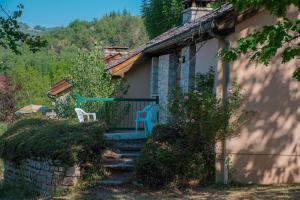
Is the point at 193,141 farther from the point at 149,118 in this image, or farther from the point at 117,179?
the point at 149,118

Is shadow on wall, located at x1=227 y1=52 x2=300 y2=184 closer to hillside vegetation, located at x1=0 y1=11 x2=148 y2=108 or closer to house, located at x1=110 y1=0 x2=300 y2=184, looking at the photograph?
house, located at x1=110 y1=0 x2=300 y2=184

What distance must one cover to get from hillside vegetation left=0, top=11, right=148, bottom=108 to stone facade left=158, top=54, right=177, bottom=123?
18285 mm

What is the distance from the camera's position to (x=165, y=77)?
15367 millimetres

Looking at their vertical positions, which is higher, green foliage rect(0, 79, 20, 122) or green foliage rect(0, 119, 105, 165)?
green foliage rect(0, 79, 20, 122)

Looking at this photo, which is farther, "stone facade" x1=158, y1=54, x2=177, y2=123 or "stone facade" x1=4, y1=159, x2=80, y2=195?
"stone facade" x1=158, y1=54, x2=177, y2=123

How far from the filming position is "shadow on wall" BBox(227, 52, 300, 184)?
1066cm

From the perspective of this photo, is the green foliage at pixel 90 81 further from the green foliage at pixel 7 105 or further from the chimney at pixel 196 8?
the green foliage at pixel 7 105

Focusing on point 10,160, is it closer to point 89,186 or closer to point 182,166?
point 89,186

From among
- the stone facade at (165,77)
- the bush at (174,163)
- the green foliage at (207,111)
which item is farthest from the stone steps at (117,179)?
the stone facade at (165,77)

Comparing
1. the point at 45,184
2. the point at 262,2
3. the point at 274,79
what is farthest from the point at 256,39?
the point at 45,184

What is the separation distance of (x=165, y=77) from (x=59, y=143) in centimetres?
536

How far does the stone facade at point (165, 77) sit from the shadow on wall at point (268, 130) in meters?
3.80

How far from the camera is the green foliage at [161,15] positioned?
27.4 meters

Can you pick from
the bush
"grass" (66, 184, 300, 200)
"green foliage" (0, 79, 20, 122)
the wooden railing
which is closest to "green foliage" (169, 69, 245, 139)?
the bush
